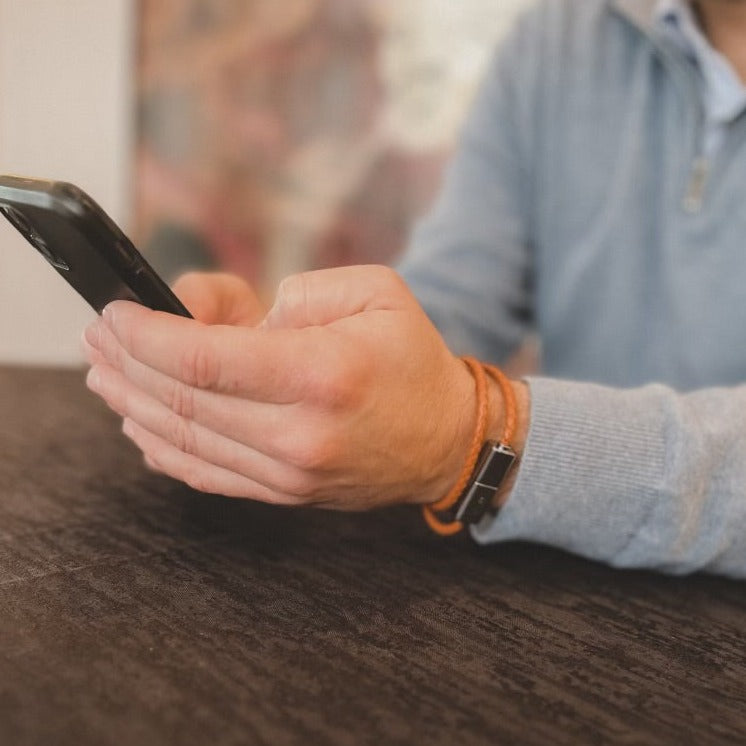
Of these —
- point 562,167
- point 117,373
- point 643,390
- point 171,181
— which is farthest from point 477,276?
point 171,181

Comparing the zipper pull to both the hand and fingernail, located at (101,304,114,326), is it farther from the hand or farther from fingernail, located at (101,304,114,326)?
fingernail, located at (101,304,114,326)

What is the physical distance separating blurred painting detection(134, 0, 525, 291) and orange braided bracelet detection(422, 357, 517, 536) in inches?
64.5

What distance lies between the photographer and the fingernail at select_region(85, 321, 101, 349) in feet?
1.43

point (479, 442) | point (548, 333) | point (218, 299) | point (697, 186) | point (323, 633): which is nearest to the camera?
point (323, 633)

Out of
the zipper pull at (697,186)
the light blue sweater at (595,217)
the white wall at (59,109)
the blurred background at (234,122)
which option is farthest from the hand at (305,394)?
the white wall at (59,109)

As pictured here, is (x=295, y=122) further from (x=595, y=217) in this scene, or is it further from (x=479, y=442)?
(x=479, y=442)

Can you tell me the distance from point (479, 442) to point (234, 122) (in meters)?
1.90

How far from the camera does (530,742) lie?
29cm

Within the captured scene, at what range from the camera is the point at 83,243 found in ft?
1.20

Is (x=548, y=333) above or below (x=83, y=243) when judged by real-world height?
below

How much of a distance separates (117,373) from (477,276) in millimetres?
516

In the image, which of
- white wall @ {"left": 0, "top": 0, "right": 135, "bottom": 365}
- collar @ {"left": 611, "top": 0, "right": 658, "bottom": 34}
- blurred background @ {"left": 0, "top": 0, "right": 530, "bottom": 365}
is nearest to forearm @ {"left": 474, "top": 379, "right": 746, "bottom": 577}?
collar @ {"left": 611, "top": 0, "right": 658, "bottom": 34}

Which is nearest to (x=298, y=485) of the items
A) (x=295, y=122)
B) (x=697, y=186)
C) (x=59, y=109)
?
(x=697, y=186)

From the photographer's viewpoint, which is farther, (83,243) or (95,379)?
(95,379)
